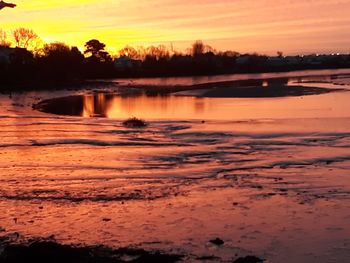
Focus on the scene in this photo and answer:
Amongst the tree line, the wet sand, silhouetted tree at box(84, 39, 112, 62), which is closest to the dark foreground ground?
the wet sand

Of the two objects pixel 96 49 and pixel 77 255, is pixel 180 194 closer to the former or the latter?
pixel 77 255

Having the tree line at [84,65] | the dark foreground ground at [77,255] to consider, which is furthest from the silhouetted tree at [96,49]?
the dark foreground ground at [77,255]

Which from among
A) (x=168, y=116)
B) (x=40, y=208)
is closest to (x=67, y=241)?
(x=40, y=208)

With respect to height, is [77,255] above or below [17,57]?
below

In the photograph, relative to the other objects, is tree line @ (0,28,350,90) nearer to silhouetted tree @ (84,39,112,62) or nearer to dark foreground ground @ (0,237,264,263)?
silhouetted tree @ (84,39,112,62)

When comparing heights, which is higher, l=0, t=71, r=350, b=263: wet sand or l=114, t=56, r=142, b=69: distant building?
l=114, t=56, r=142, b=69: distant building

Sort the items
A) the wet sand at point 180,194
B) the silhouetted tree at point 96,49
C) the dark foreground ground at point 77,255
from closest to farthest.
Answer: the dark foreground ground at point 77,255, the wet sand at point 180,194, the silhouetted tree at point 96,49

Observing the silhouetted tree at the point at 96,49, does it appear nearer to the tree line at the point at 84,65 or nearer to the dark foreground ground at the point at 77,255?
the tree line at the point at 84,65

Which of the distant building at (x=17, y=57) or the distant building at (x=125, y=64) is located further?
the distant building at (x=125, y=64)

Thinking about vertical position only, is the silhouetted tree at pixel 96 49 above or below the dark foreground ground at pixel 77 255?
above

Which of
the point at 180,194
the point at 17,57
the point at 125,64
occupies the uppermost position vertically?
the point at 17,57

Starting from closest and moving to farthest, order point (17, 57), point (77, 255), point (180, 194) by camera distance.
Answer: point (77, 255)
point (180, 194)
point (17, 57)

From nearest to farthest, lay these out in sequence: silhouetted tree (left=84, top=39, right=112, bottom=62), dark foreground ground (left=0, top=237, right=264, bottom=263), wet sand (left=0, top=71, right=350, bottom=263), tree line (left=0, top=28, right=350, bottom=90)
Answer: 1. dark foreground ground (left=0, top=237, right=264, bottom=263)
2. wet sand (left=0, top=71, right=350, bottom=263)
3. tree line (left=0, top=28, right=350, bottom=90)
4. silhouetted tree (left=84, top=39, right=112, bottom=62)

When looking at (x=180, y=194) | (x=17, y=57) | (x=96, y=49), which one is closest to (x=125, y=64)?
(x=96, y=49)
